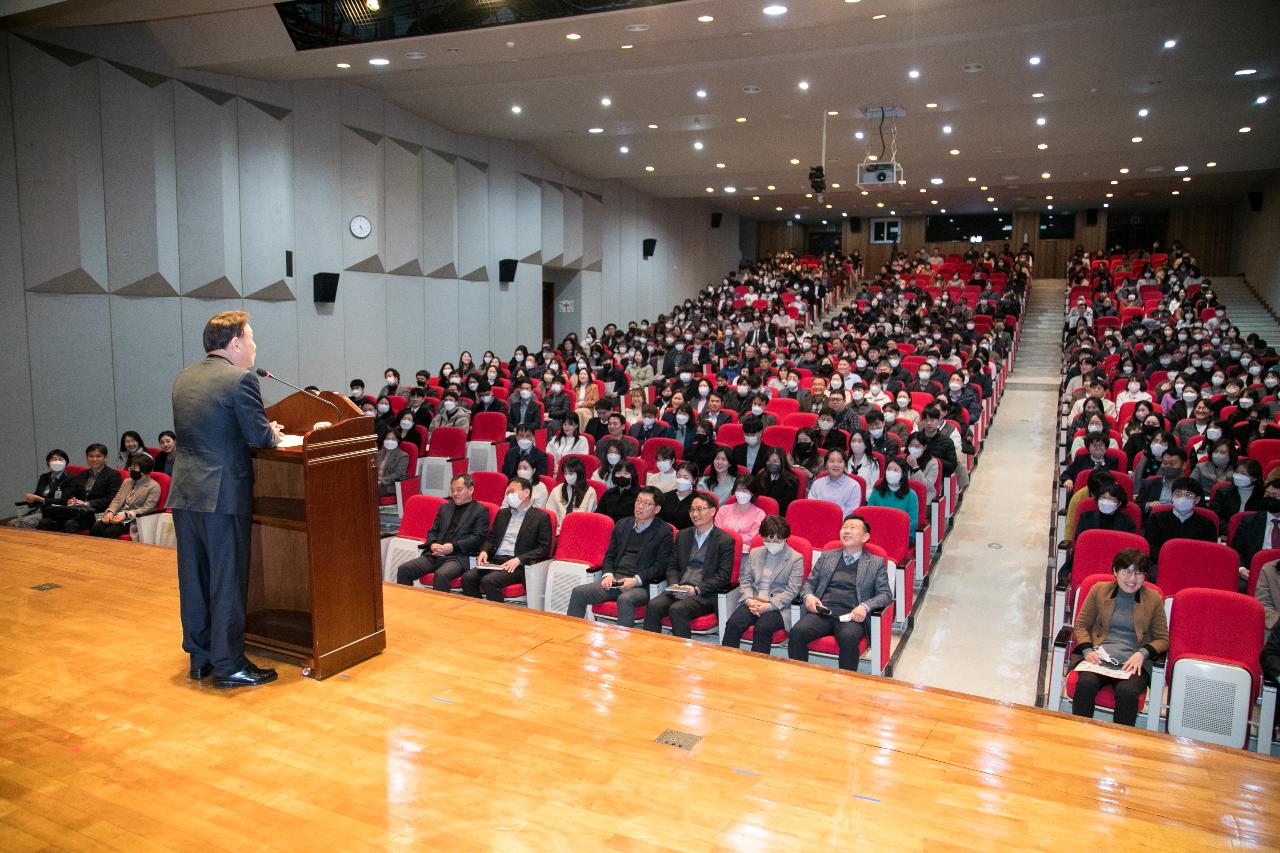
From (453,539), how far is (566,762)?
11.1 feet

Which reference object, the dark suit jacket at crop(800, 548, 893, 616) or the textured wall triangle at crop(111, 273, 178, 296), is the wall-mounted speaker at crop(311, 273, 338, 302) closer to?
the textured wall triangle at crop(111, 273, 178, 296)

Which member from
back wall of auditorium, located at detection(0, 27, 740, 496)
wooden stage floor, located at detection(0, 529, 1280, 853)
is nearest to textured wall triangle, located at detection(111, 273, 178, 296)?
back wall of auditorium, located at detection(0, 27, 740, 496)

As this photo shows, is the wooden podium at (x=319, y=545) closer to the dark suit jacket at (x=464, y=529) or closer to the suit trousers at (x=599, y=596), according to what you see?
the suit trousers at (x=599, y=596)

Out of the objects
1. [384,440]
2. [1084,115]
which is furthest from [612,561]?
[1084,115]

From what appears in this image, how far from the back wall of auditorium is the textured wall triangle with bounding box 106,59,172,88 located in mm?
19

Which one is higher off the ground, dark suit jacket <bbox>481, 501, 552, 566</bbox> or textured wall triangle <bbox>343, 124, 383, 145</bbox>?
textured wall triangle <bbox>343, 124, 383, 145</bbox>

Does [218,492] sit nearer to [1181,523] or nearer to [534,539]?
[534,539]

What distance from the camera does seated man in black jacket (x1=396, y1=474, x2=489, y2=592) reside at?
5.57 m

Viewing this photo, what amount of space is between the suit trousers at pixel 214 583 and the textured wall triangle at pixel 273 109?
8.54 m

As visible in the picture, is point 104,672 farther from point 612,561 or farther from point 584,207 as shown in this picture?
point 584,207

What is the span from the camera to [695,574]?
5.09 meters

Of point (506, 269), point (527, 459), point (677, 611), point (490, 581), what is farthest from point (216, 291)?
point (677, 611)

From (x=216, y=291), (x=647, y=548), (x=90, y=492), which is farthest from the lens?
(x=216, y=291)

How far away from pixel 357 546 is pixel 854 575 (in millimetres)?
2783
